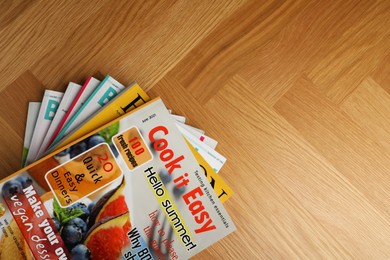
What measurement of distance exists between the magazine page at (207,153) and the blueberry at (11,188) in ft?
0.98

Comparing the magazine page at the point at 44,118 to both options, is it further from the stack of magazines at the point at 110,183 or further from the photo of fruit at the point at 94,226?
the photo of fruit at the point at 94,226

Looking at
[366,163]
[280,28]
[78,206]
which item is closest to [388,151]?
[366,163]

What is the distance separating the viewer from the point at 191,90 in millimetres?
840

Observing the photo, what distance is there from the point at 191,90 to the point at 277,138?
0.19 metres

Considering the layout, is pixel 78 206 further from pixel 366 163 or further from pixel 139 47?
pixel 366 163

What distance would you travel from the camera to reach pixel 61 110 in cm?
81

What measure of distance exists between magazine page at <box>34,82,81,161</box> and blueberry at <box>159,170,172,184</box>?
0.70ft

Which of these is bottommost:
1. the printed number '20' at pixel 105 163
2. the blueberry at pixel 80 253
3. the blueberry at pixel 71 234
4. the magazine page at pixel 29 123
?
the blueberry at pixel 80 253

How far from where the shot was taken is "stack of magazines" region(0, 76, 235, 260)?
0.76m

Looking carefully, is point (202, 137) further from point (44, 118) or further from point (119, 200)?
point (44, 118)

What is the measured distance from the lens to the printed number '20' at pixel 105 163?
78 centimetres

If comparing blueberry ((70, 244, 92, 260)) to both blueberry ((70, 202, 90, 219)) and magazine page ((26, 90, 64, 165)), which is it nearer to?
blueberry ((70, 202, 90, 219))

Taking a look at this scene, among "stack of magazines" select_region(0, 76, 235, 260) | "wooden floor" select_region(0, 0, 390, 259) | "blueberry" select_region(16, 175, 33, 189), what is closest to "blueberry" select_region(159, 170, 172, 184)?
"stack of magazines" select_region(0, 76, 235, 260)

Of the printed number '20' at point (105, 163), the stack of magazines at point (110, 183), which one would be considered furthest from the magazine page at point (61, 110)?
the printed number '20' at point (105, 163)
